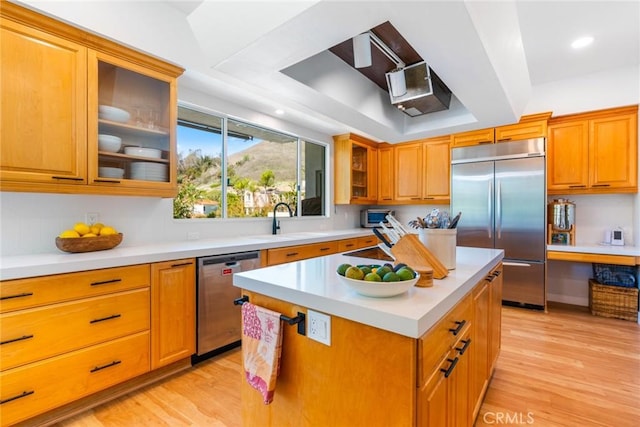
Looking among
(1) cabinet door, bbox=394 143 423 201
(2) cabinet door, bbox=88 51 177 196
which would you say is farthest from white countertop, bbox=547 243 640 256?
(2) cabinet door, bbox=88 51 177 196

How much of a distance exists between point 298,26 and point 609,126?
13.6 ft

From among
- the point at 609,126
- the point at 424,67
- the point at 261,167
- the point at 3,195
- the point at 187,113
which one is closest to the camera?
the point at 424,67

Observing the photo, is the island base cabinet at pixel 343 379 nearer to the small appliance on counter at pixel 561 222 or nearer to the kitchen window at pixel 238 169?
the kitchen window at pixel 238 169

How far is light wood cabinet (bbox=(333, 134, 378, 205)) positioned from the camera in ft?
15.4

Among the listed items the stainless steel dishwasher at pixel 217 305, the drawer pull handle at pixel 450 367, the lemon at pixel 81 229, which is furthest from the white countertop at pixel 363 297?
the lemon at pixel 81 229

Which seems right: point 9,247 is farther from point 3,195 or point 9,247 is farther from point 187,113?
point 187,113

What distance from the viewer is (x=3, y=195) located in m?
1.93

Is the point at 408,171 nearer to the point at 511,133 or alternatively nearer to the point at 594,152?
the point at 511,133

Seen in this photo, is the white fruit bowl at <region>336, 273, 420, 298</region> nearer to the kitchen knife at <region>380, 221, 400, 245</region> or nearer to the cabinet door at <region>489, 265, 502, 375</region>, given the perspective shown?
the kitchen knife at <region>380, 221, 400, 245</region>

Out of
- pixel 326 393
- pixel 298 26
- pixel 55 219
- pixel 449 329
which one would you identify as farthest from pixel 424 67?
pixel 55 219

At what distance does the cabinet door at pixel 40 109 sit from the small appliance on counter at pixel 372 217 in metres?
4.05

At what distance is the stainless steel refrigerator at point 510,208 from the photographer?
355 cm

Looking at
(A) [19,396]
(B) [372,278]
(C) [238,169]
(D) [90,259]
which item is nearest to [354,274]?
(B) [372,278]

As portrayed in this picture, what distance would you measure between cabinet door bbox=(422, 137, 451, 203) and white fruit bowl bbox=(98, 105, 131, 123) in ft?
12.8
